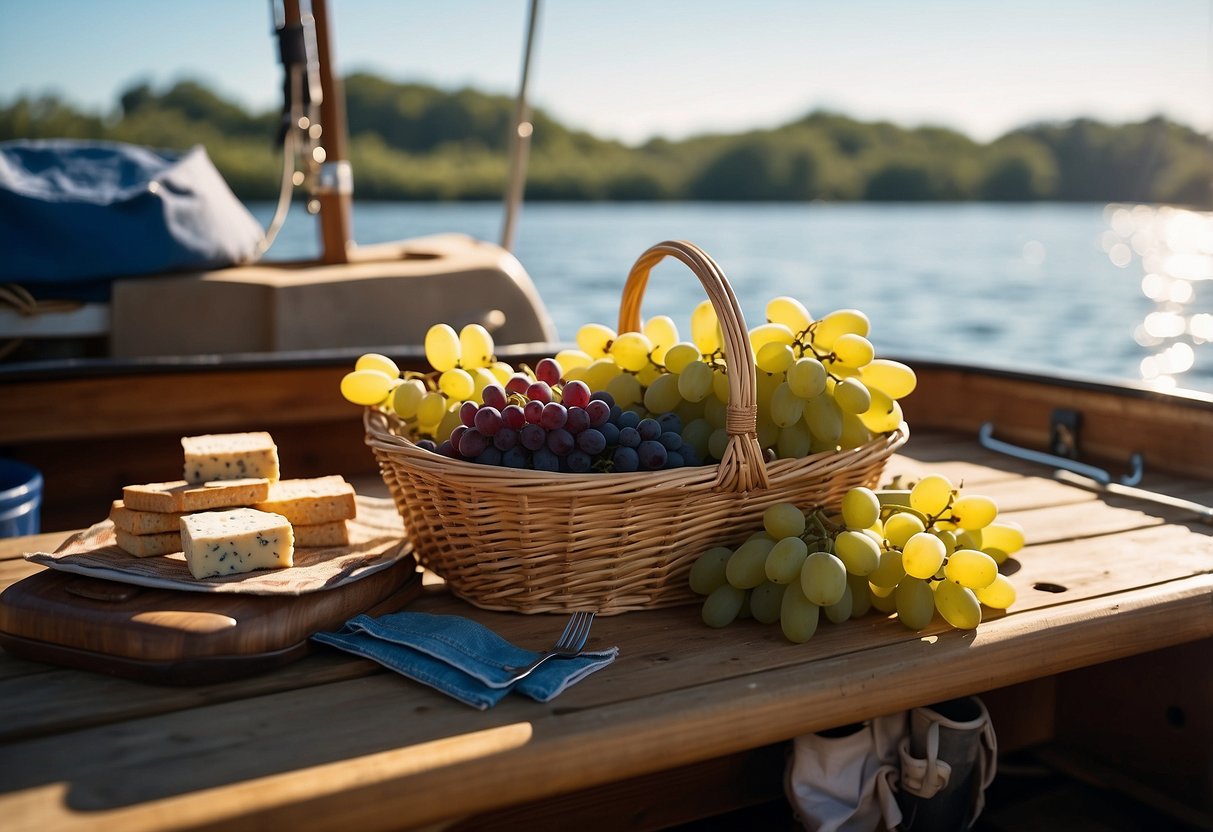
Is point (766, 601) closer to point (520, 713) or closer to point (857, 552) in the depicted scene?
point (857, 552)

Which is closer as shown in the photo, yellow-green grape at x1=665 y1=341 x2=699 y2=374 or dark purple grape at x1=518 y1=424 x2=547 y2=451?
dark purple grape at x1=518 y1=424 x2=547 y2=451

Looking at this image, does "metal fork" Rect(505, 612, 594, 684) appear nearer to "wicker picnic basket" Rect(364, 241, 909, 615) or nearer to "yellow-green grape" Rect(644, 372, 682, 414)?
"wicker picnic basket" Rect(364, 241, 909, 615)

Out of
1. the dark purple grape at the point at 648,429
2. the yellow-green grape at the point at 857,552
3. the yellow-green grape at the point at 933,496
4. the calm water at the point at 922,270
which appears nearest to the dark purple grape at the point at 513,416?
the dark purple grape at the point at 648,429

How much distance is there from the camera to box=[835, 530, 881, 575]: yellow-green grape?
1072 millimetres

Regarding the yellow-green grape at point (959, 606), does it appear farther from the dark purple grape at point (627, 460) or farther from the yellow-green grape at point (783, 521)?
the dark purple grape at point (627, 460)

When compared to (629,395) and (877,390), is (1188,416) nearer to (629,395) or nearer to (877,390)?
(877,390)

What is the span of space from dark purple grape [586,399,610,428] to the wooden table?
0.73 feet

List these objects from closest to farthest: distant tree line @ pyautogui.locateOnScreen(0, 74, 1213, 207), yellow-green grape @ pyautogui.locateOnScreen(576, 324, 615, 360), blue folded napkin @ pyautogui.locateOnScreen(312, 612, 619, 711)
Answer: blue folded napkin @ pyautogui.locateOnScreen(312, 612, 619, 711), yellow-green grape @ pyautogui.locateOnScreen(576, 324, 615, 360), distant tree line @ pyautogui.locateOnScreen(0, 74, 1213, 207)

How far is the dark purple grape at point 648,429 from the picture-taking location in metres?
1.09

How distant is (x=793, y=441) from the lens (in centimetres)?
116

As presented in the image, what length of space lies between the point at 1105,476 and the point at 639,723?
1.17m

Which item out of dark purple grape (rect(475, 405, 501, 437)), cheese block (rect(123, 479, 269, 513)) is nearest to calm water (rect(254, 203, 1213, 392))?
dark purple grape (rect(475, 405, 501, 437))

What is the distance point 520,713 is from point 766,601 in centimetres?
33

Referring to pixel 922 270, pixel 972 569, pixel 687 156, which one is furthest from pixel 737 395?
pixel 687 156
